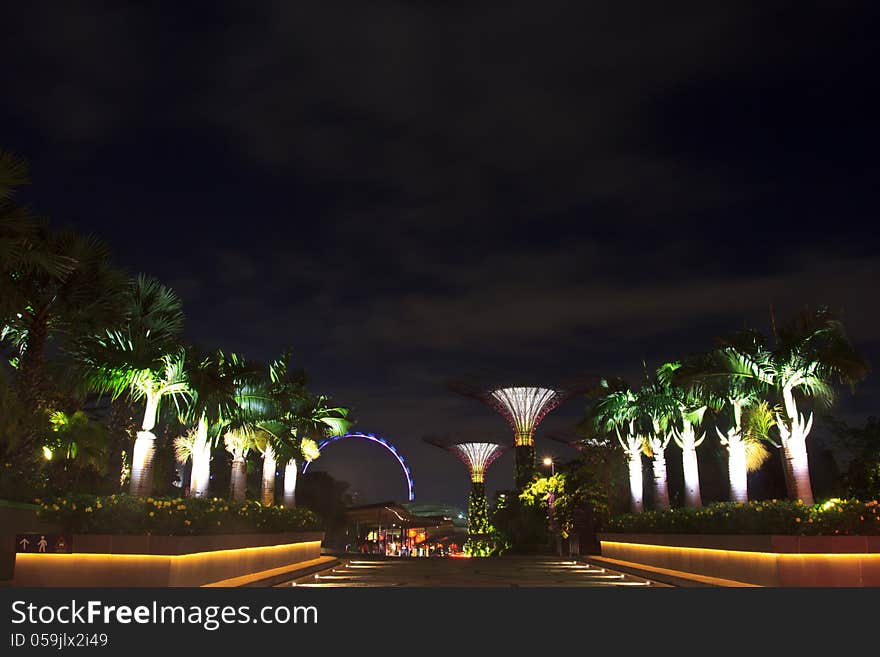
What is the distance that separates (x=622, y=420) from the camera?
2906 centimetres

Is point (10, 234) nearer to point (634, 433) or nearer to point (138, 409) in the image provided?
point (138, 409)

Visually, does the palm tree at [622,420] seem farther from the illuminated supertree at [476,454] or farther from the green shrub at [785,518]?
the illuminated supertree at [476,454]

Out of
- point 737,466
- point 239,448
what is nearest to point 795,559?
point 737,466

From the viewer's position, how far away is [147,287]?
17.6m

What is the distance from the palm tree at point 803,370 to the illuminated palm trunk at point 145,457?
14.0 meters

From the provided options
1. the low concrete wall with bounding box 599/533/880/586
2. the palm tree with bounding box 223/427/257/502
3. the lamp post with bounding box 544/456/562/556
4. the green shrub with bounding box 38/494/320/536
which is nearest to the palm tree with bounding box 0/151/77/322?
the green shrub with bounding box 38/494/320/536

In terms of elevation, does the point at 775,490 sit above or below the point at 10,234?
below

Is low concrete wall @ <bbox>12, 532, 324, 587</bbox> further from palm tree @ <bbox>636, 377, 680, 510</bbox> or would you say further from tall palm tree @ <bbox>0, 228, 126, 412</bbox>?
palm tree @ <bbox>636, 377, 680, 510</bbox>

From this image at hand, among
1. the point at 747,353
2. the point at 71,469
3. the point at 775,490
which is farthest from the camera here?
the point at 775,490

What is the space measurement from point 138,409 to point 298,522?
7214 millimetres

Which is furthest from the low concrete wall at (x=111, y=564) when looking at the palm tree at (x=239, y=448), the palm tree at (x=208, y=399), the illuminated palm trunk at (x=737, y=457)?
the illuminated palm trunk at (x=737, y=457)

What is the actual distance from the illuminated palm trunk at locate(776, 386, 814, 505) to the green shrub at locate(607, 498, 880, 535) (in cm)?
46

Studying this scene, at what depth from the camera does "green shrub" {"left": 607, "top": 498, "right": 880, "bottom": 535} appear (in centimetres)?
1497

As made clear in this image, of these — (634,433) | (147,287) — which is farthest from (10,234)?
(634,433)
